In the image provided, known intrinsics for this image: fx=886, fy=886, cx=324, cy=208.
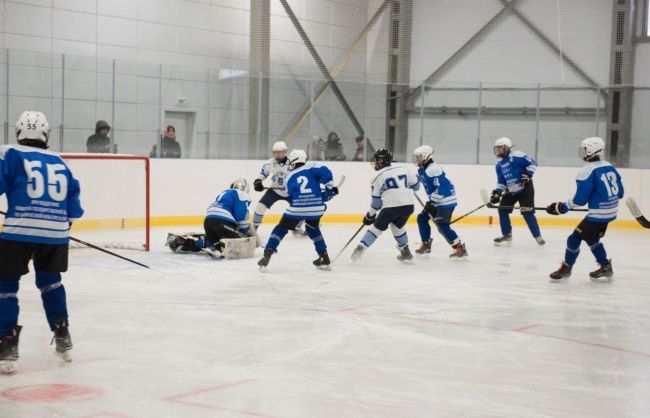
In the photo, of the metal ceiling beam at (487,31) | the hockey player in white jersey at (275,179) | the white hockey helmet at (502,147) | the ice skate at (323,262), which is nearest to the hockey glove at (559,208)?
the ice skate at (323,262)

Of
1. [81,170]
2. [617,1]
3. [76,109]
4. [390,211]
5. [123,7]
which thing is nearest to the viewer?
[390,211]

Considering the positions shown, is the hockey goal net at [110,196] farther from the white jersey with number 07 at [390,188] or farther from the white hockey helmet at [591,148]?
the white hockey helmet at [591,148]

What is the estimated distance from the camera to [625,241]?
1073cm

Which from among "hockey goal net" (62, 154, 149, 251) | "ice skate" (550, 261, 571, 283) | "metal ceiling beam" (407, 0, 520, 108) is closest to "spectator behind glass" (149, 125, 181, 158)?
"hockey goal net" (62, 154, 149, 251)

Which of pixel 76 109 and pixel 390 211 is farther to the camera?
pixel 76 109

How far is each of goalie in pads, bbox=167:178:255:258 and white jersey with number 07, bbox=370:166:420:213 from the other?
1224mm

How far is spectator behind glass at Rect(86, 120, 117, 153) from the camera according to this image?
425 inches

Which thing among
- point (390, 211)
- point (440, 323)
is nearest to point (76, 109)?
point (390, 211)

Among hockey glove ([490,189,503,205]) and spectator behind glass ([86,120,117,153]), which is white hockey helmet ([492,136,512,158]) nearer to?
hockey glove ([490,189,503,205])

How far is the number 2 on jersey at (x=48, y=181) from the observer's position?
12.5 ft

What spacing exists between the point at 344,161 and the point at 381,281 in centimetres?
606

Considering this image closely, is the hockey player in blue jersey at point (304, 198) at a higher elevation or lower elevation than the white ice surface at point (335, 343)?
higher

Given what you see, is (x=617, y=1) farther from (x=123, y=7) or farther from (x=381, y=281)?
(x=381, y=281)

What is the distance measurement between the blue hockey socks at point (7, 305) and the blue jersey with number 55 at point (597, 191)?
4.38 metres
